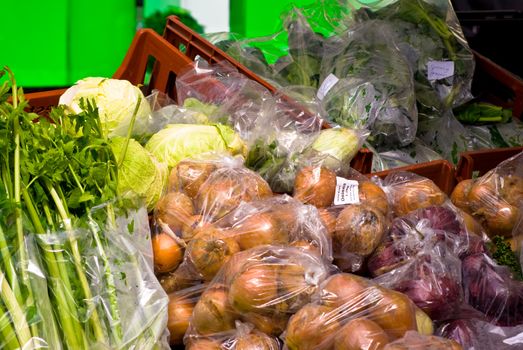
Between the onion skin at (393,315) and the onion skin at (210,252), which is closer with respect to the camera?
the onion skin at (393,315)

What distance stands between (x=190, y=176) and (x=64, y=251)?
564 mm

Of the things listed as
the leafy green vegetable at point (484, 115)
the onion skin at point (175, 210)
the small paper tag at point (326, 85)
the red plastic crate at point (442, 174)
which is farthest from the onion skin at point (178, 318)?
the leafy green vegetable at point (484, 115)

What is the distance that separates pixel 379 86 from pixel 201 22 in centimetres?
302

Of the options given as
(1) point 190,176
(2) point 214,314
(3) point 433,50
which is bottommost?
(2) point 214,314

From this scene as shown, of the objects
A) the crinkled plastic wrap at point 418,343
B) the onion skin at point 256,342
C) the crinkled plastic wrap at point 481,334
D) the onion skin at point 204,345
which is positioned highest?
the crinkled plastic wrap at point 418,343

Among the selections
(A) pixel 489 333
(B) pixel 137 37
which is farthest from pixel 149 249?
(B) pixel 137 37

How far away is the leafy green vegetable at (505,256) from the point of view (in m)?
1.80

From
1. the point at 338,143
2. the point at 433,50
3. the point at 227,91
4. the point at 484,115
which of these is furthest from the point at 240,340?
the point at 484,115

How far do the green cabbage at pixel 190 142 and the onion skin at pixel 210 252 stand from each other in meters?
0.54

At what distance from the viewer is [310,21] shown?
3264 millimetres

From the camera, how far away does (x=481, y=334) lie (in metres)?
1.48

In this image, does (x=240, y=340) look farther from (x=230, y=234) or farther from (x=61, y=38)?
(x=61, y=38)

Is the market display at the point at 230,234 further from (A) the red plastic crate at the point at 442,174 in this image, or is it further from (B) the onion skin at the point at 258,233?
(A) the red plastic crate at the point at 442,174

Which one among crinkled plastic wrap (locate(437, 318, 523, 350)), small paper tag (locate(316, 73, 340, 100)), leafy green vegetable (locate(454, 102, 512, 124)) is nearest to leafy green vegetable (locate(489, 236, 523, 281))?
crinkled plastic wrap (locate(437, 318, 523, 350))
